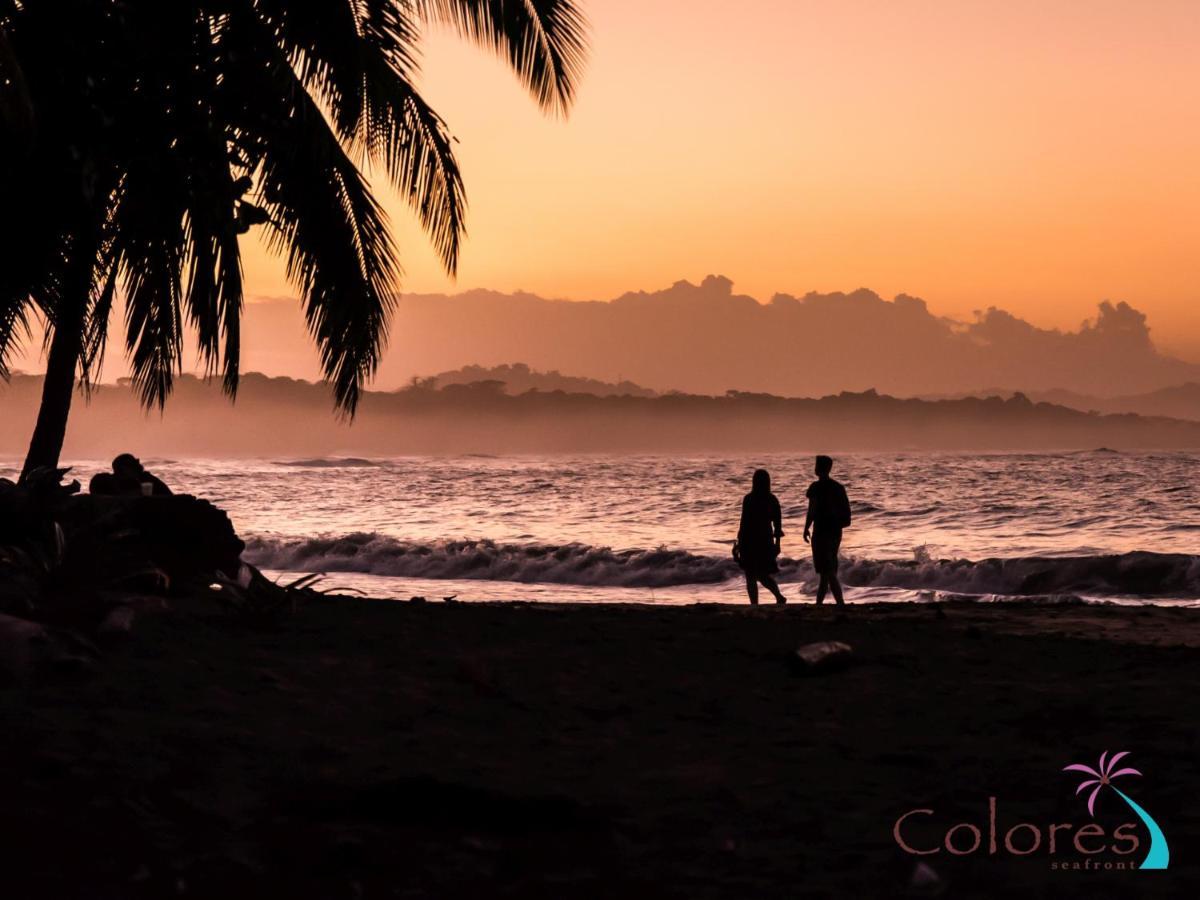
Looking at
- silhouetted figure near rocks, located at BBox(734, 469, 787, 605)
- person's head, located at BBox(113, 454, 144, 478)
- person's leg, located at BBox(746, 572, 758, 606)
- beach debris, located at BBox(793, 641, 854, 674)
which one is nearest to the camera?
beach debris, located at BBox(793, 641, 854, 674)

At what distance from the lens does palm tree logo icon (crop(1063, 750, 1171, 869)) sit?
151 inches

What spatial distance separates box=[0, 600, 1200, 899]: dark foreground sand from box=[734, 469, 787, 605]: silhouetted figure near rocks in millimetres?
5264

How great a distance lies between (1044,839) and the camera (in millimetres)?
4027

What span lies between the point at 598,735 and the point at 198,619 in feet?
8.18

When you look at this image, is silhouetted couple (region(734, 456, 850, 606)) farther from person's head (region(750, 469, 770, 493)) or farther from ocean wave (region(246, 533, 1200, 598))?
ocean wave (region(246, 533, 1200, 598))

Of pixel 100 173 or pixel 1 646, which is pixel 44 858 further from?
pixel 100 173

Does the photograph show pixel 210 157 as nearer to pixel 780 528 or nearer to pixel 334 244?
pixel 334 244

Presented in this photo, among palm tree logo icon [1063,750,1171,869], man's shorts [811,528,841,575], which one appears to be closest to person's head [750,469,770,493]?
man's shorts [811,528,841,575]

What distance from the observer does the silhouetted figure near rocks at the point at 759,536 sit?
40.6ft

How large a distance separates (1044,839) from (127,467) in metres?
7.93

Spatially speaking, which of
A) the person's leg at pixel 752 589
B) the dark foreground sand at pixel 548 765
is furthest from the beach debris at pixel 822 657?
the person's leg at pixel 752 589

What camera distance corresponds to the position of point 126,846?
3.63 meters

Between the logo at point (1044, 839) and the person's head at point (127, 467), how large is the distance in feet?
23.5

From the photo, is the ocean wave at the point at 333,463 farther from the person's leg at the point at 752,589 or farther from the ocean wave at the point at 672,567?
the person's leg at the point at 752,589
